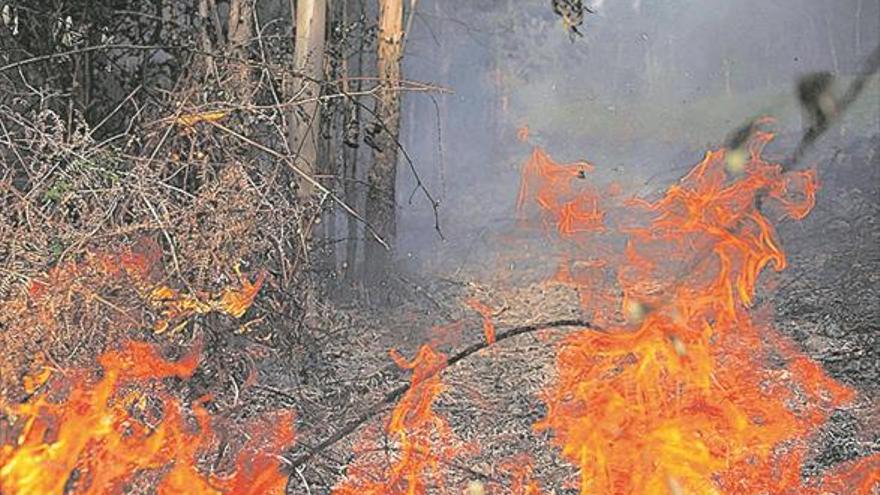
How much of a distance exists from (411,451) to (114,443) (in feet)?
6.96

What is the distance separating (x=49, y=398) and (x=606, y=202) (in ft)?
50.4

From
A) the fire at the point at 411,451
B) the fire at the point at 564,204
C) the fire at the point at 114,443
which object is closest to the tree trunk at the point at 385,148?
the fire at the point at 564,204

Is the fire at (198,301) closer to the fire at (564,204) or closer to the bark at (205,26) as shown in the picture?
the bark at (205,26)

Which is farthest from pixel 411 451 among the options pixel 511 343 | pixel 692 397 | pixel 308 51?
pixel 308 51

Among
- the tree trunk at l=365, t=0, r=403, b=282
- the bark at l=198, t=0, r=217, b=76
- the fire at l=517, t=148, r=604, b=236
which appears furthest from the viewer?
the fire at l=517, t=148, r=604, b=236

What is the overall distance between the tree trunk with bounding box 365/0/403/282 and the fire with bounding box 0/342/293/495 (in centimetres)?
566

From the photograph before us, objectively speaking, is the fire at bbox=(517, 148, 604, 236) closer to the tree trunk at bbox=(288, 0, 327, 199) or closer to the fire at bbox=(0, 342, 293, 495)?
the tree trunk at bbox=(288, 0, 327, 199)

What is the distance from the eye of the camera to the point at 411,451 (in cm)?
625

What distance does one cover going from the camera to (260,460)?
555 cm

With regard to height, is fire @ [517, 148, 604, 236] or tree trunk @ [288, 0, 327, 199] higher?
tree trunk @ [288, 0, 327, 199]

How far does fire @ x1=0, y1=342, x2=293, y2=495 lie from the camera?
433 cm

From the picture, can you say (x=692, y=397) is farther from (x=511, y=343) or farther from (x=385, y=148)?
(x=385, y=148)

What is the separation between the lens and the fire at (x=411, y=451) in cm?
577

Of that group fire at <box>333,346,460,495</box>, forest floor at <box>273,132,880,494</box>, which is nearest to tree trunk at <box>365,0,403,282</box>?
forest floor at <box>273,132,880,494</box>
